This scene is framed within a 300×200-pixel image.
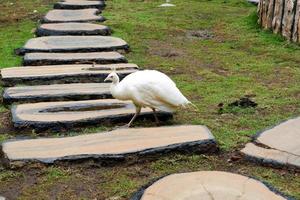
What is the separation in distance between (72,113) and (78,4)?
17.9 ft

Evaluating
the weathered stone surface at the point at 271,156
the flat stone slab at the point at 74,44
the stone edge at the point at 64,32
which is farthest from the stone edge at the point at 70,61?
the weathered stone surface at the point at 271,156

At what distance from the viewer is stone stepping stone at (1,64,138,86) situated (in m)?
5.45

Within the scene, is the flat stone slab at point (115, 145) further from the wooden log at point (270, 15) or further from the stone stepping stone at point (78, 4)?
the stone stepping stone at point (78, 4)

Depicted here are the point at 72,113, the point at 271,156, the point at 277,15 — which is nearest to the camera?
the point at 271,156

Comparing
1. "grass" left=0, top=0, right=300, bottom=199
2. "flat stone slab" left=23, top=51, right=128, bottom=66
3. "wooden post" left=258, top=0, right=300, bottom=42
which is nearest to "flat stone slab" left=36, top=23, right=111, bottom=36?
"grass" left=0, top=0, right=300, bottom=199

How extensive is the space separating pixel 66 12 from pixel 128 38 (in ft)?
5.56

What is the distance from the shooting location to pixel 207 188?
125 inches

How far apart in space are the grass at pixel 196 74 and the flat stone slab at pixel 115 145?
71 millimetres

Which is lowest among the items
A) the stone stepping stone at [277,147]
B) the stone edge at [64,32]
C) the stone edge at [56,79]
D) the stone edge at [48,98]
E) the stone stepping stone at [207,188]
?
the stone edge at [64,32]

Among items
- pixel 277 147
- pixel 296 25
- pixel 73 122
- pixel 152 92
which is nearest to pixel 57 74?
pixel 73 122

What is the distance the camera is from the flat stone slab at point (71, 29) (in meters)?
7.55

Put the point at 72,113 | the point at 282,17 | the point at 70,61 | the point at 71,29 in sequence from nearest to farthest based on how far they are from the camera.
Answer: the point at 72,113 → the point at 70,61 → the point at 282,17 → the point at 71,29

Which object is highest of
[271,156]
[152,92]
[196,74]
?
[152,92]

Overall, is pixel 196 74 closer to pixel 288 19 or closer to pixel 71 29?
pixel 288 19
